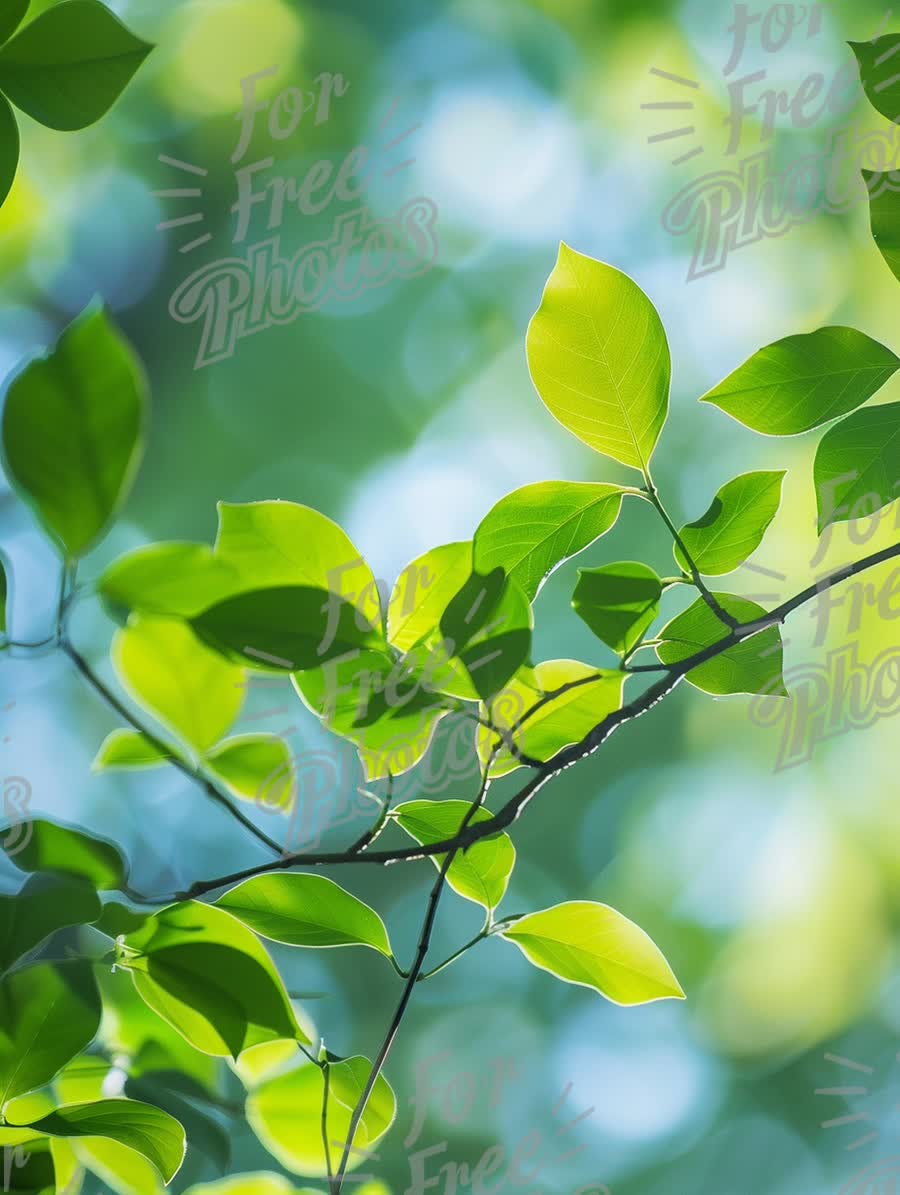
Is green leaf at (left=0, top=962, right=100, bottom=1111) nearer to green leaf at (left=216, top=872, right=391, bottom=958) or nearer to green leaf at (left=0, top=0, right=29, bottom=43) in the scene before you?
green leaf at (left=216, top=872, right=391, bottom=958)

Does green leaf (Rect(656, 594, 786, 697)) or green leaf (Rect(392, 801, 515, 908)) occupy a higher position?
green leaf (Rect(656, 594, 786, 697))

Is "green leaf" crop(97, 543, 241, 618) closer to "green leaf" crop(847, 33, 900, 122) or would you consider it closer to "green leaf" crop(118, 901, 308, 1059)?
"green leaf" crop(118, 901, 308, 1059)

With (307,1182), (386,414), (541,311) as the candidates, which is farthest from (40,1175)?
(386,414)

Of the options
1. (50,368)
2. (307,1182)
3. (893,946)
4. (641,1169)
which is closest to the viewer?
(50,368)

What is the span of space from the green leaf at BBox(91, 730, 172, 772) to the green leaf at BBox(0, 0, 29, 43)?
0.50ft

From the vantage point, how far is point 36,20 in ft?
0.69

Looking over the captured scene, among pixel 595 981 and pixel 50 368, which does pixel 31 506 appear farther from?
pixel 595 981

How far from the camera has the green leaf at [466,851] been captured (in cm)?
23

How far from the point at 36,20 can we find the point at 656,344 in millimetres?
148

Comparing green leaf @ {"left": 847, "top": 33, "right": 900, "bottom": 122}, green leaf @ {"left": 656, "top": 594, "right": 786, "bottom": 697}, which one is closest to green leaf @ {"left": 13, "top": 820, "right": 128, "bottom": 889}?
green leaf @ {"left": 656, "top": 594, "right": 786, "bottom": 697}

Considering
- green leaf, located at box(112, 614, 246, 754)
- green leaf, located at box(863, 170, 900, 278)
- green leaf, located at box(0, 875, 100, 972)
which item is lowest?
green leaf, located at box(0, 875, 100, 972)

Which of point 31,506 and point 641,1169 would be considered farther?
point 641,1169

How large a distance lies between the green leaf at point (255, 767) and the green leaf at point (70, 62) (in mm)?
139

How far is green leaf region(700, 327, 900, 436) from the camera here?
230 mm
